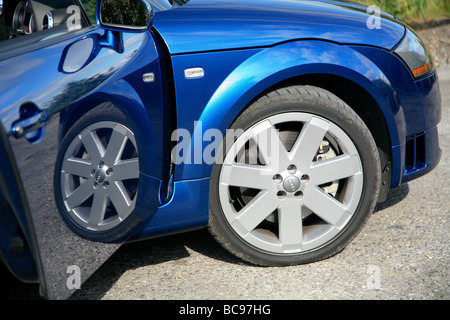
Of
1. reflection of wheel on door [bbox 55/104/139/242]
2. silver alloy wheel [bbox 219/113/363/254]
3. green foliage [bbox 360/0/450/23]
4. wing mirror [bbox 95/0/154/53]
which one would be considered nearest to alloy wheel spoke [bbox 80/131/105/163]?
reflection of wheel on door [bbox 55/104/139/242]

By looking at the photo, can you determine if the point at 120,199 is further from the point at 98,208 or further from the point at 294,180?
the point at 294,180

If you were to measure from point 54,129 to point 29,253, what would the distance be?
0.42m

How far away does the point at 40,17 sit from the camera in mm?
2584

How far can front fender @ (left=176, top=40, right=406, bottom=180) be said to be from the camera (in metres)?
2.25

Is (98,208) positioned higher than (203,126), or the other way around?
(203,126)

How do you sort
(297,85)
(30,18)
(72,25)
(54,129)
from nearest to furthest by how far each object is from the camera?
(54,129), (72,25), (297,85), (30,18)

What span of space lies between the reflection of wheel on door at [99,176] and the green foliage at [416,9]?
5436 mm

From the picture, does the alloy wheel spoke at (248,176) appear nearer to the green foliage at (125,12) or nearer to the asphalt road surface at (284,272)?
the asphalt road surface at (284,272)

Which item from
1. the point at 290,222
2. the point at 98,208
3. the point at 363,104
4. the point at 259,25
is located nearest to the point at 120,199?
the point at 98,208

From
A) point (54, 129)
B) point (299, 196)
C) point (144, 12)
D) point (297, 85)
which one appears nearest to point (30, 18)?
point (144, 12)

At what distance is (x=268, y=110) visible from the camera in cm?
236

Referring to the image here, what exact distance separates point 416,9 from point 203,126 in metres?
5.94
